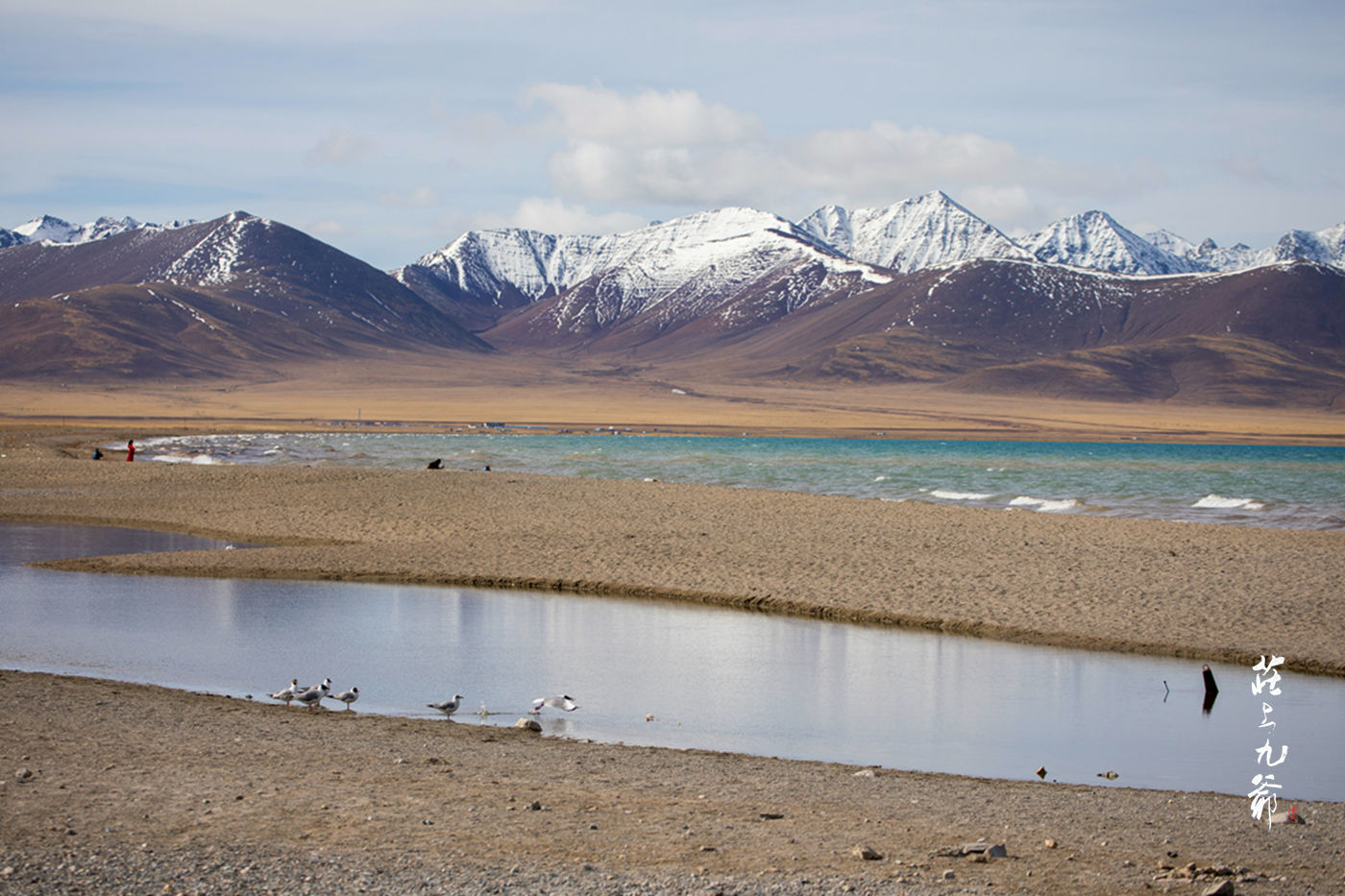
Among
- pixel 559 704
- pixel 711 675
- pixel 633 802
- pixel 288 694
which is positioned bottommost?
pixel 711 675

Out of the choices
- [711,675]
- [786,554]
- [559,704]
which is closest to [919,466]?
[786,554]

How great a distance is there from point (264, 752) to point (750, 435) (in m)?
97.6

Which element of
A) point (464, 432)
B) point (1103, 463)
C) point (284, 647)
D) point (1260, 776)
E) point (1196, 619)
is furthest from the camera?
point (464, 432)

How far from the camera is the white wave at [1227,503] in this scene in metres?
38.7

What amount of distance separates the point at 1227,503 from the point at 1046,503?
22.7ft

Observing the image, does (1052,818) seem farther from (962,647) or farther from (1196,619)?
(1196,619)

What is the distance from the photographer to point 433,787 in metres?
8.76

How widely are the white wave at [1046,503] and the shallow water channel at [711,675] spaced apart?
21402mm

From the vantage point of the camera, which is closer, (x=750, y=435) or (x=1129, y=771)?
(x=1129, y=771)

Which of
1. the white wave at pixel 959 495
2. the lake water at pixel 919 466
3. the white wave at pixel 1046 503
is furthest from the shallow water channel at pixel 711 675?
the white wave at pixel 959 495

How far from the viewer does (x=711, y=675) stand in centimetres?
1427

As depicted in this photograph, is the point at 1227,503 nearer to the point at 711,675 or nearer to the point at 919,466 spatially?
the point at 919,466

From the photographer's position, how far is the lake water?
131 ft

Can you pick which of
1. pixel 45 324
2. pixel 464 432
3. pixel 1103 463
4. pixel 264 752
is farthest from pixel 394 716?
pixel 45 324
